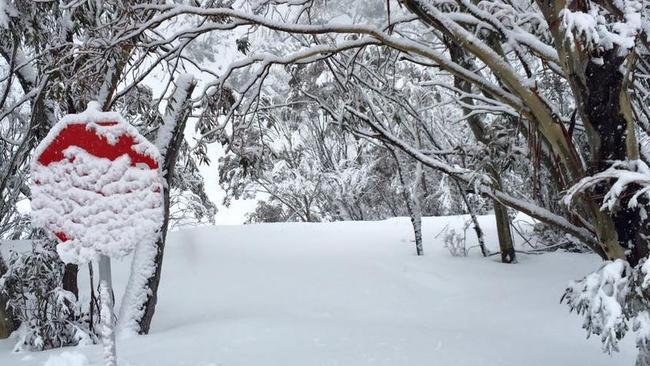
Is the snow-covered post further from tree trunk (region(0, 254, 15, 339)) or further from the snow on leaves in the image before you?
tree trunk (region(0, 254, 15, 339))

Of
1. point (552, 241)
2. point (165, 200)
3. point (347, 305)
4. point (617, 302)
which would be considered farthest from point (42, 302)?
point (552, 241)

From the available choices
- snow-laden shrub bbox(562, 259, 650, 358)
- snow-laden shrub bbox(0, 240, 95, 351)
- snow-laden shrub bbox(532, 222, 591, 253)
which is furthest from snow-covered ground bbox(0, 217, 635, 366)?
snow-laden shrub bbox(562, 259, 650, 358)

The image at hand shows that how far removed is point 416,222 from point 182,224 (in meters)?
6.96

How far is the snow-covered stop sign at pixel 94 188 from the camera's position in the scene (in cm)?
196

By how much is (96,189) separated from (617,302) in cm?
228

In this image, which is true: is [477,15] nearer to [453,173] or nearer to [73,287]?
[453,173]

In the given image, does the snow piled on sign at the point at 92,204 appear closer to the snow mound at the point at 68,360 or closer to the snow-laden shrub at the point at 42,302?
the snow mound at the point at 68,360

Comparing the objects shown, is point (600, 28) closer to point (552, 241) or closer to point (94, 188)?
point (94, 188)

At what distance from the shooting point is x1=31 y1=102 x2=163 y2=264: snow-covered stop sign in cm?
196

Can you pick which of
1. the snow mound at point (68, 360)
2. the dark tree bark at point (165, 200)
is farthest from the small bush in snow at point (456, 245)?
the snow mound at point (68, 360)

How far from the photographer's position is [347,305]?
5152mm

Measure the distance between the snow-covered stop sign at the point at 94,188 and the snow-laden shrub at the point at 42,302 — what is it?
8.70 feet

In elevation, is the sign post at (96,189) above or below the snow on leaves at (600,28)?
below

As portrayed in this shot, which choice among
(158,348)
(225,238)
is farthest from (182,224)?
(158,348)
